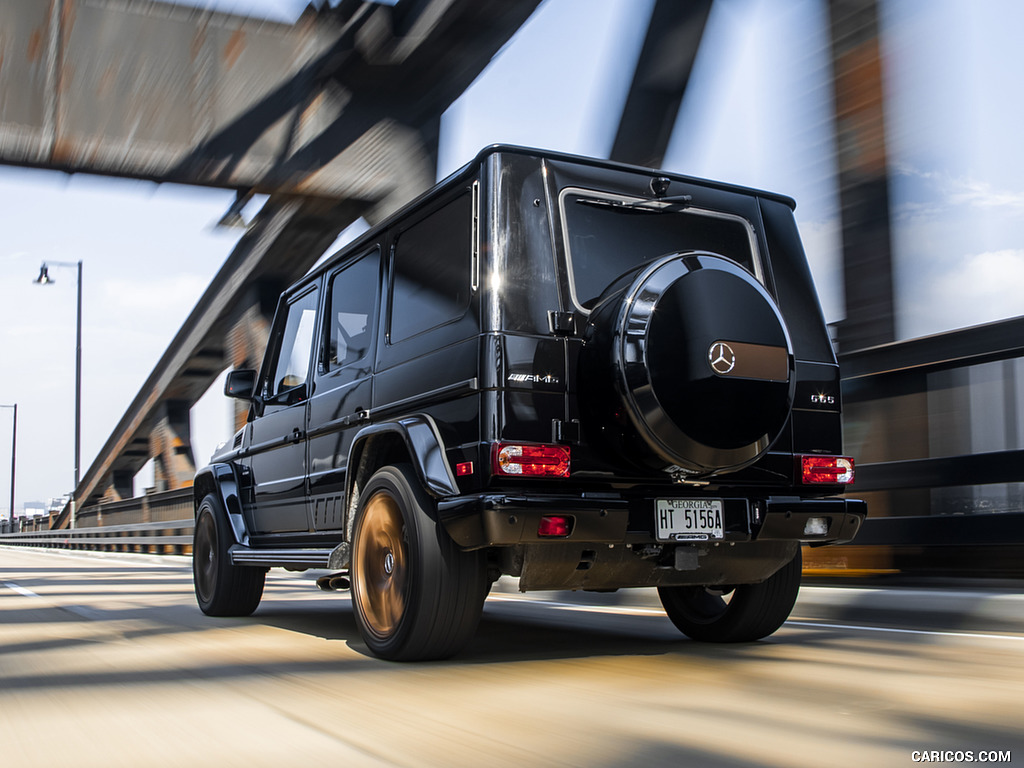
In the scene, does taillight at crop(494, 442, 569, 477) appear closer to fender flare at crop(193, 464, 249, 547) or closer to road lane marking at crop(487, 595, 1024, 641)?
road lane marking at crop(487, 595, 1024, 641)

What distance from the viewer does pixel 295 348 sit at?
6.45 metres

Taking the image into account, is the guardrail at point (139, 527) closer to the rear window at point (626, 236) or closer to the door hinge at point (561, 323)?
the rear window at point (626, 236)

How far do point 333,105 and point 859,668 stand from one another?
10.5 metres

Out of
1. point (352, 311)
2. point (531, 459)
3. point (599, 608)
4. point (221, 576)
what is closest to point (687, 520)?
point (531, 459)

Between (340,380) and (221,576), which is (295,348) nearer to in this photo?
(340,380)

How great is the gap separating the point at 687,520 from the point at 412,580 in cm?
113

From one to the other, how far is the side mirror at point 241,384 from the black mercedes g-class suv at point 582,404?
1.82 m

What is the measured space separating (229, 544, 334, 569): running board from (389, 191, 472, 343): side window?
3.95 feet

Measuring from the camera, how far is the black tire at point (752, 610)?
5016 millimetres

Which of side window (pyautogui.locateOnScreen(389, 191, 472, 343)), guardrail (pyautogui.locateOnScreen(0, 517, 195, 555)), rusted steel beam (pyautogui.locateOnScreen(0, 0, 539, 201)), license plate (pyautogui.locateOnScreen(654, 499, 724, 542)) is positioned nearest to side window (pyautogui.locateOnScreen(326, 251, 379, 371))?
side window (pyautogui.locateOnScreen(389, 191, 472, 343))

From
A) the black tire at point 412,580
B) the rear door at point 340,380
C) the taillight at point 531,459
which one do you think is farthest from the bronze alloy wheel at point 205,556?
the taillight at point 531,459

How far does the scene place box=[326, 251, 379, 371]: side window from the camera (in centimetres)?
535

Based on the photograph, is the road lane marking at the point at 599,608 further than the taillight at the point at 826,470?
Yes

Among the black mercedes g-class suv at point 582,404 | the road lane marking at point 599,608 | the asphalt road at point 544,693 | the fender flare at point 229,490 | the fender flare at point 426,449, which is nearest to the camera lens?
the asphalt road at point 544,693
